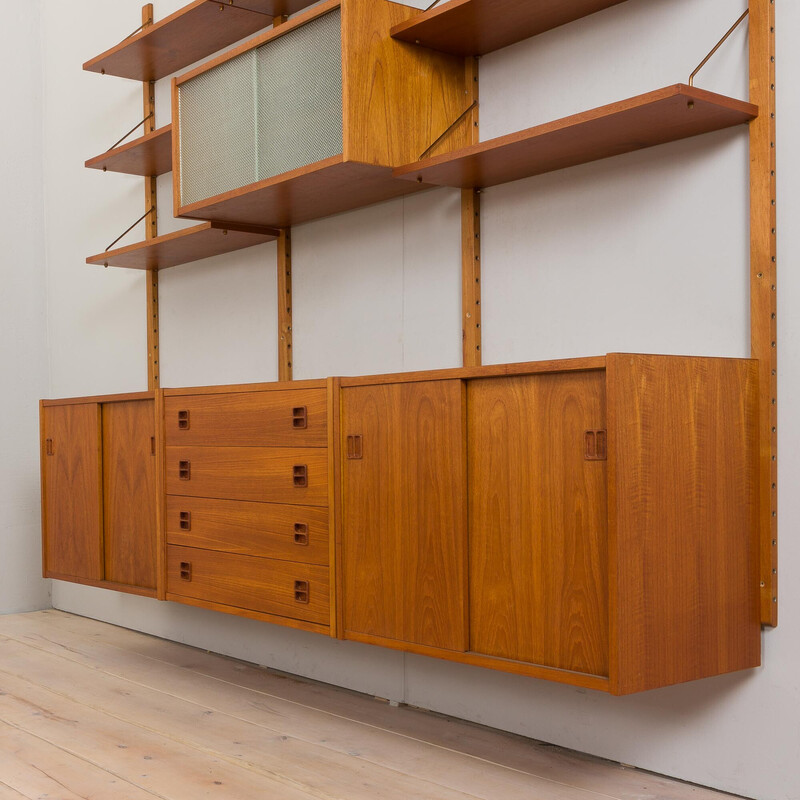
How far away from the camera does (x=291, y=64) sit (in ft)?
8.66

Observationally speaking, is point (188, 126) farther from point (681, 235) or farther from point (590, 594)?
point (590, 594)

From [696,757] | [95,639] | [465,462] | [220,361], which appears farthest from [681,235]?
[95,639]

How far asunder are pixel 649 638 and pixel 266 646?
1.78 metres

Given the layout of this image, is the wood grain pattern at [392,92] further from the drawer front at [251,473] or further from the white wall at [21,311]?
the white wall at [21,311]

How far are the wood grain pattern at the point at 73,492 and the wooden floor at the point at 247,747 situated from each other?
399mm

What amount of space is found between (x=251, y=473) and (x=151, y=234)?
1.48m

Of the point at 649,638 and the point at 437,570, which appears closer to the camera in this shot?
the point at 649,638

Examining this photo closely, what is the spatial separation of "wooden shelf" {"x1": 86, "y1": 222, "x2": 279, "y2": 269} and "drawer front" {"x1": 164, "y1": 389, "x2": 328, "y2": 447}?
1.82 ft

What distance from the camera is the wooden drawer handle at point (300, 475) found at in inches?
102

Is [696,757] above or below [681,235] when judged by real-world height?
below

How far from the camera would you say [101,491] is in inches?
136

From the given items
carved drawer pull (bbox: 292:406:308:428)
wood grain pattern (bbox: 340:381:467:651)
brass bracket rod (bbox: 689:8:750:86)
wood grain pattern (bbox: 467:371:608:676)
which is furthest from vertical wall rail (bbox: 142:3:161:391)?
brass bracket rod (bbox: 689:8:750:86)

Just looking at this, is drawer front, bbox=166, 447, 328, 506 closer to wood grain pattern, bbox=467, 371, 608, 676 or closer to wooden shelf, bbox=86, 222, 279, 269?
wood grain pattern, bbox=467, 371, 608, 676

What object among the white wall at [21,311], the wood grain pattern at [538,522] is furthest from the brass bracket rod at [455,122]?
the white wall at [21,311]
